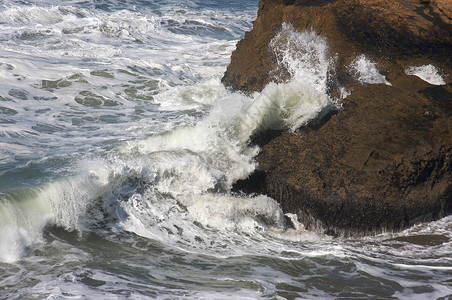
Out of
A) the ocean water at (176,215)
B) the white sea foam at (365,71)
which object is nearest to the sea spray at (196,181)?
the ocean water at (176,215)

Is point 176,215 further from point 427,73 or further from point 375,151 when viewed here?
point 427,73

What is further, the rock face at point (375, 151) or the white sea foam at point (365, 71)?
the white sea foam at point (365, 71)

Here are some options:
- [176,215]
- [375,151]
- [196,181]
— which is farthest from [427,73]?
[176,215]

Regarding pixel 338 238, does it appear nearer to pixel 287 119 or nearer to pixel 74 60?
pixel 287 119

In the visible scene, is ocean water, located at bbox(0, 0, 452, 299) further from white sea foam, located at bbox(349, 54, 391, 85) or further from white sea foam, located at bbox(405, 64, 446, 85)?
white sea foam, located at bbox(405, 64, 446, 85)

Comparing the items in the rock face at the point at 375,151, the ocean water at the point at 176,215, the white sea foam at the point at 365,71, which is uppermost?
the white sea foam at the point at 365,71

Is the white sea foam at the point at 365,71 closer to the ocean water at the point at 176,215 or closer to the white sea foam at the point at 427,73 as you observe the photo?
the ocean water at the point at 176,215

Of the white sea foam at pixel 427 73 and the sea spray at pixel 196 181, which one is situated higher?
the white sea foam at pixel 427 73

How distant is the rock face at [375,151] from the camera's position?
4344 mm

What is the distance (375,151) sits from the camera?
4.44 metres

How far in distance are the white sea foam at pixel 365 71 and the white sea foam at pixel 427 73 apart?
0.33 m

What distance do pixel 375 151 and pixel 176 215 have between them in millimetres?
1893

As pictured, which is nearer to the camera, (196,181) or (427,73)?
(196,181)

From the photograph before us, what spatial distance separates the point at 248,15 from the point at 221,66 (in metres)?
9.76
